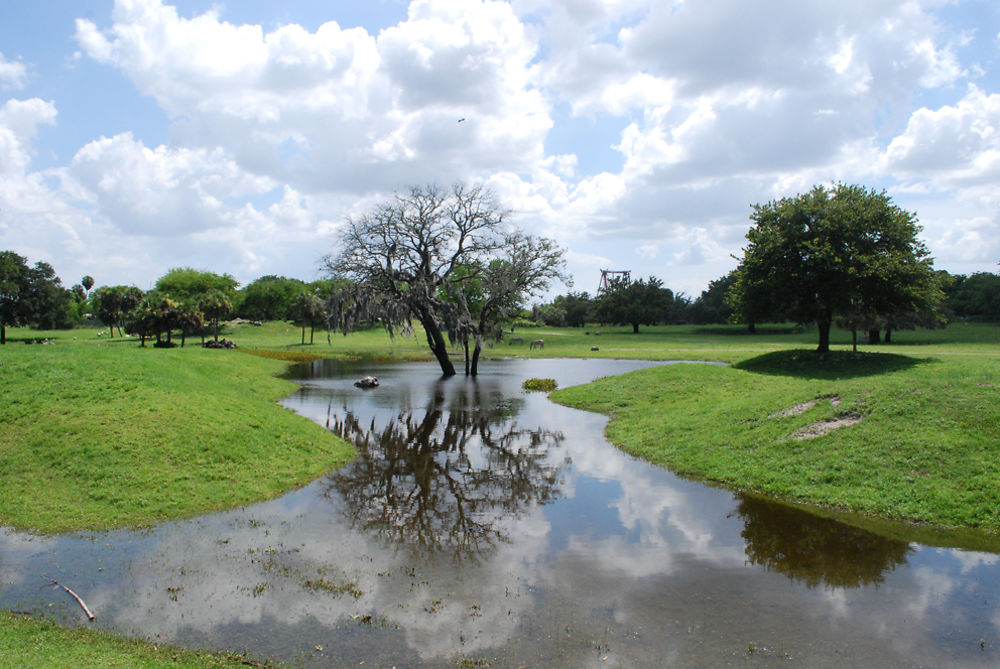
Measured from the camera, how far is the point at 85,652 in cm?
684

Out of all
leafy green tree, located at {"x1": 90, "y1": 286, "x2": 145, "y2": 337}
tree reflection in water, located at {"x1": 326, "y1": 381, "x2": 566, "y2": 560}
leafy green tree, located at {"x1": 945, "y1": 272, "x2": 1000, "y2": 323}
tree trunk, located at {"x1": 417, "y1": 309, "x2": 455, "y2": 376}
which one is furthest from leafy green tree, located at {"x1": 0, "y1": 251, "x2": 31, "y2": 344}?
leafy green tree, located at {"x1": 945, "y1": 272, "x2": 1000, "y2": 323}

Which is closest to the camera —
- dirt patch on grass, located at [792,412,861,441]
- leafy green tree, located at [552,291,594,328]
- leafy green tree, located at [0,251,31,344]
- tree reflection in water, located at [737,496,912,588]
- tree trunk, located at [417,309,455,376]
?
tree reflection in water, located at [737,496,912,588]

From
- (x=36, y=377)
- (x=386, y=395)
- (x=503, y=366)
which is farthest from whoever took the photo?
(x=503, y=366)

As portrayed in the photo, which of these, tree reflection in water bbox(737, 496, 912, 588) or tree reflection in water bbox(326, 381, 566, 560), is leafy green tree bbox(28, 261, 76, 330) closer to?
tree reflection in water bbox(326, 381, 566, 560)

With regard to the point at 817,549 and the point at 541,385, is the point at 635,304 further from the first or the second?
the point at 817,549

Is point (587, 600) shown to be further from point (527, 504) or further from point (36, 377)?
point (36, 377)

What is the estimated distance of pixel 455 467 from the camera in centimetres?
1664

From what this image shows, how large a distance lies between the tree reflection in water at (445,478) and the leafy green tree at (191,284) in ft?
343

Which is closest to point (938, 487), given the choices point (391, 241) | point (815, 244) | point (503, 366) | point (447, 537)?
point (447, 537)

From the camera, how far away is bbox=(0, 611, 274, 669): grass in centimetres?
656

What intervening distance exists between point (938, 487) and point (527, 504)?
8.59 metres

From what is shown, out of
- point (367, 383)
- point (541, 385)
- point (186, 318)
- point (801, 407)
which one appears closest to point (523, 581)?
point (801, 407)

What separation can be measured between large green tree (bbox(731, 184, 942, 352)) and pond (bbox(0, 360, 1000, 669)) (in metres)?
23.9

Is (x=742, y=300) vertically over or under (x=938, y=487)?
over
